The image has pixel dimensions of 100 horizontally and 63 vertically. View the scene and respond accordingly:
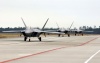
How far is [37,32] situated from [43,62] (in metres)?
35.8

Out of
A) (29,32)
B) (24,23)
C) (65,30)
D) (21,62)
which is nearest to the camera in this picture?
(21,62)

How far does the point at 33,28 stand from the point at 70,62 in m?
36.7

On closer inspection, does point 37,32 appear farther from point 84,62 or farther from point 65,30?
point 65,30

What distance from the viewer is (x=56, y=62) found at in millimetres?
17344

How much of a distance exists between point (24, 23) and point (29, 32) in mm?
5195

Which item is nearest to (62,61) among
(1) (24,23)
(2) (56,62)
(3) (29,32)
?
(2) (56,62)

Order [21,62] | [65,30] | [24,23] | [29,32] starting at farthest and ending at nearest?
[65,30] → [24,23] → [29,32] → [21,62]

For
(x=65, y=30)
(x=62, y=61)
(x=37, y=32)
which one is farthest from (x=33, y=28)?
(x=65, y=30)

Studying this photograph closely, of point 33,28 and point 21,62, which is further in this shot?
point 33,28

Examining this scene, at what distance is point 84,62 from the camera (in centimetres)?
1723

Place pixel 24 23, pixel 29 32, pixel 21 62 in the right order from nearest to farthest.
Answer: pixel 21 62
pixel 29 32
pixel 24 23

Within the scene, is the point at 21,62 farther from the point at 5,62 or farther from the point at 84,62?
the point at 84,62

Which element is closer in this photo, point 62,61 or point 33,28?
point 62,61

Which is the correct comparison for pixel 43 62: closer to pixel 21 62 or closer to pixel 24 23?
pixel 21 62
